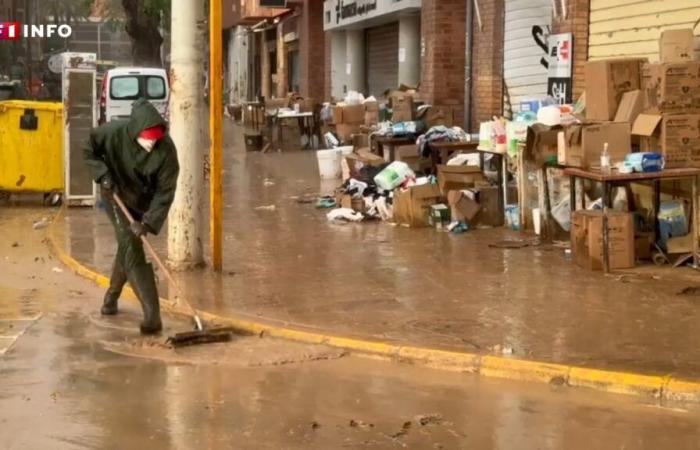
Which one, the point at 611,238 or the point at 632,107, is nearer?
the point at 611,238

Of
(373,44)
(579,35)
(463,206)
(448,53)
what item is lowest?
(463,206)

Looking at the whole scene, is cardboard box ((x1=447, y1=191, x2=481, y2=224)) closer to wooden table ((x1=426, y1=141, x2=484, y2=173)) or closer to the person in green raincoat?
wooden table ((x1=426, y1=141, x2=484, y2=173))

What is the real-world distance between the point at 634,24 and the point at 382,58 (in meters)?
15.8

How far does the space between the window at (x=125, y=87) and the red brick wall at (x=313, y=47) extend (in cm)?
969

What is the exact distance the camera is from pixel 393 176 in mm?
14766


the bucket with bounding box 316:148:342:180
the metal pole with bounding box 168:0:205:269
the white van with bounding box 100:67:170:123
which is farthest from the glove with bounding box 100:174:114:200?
the white van with bounding box 100:67:170:123

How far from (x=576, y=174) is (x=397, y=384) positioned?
4.52 metres

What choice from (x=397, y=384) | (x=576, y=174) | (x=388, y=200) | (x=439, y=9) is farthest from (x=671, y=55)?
(x=439, y=9)

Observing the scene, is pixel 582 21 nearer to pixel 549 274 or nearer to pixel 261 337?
pixel 549 274

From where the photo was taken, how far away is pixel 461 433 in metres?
6.32

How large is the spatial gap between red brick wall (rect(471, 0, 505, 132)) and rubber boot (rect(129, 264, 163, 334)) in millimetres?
10970

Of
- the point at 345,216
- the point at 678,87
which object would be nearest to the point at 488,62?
the point at 345,216

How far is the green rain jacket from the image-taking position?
8.62 m

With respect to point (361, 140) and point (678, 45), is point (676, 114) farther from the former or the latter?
point (361, 140)
